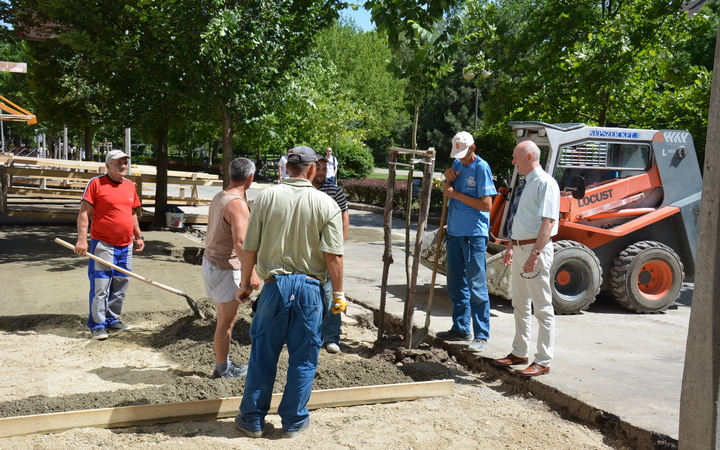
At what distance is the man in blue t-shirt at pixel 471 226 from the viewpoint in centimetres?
642

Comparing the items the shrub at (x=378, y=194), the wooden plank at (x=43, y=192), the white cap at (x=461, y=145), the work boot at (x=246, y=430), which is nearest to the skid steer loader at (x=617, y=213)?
the white cap at (x=461, y=145)

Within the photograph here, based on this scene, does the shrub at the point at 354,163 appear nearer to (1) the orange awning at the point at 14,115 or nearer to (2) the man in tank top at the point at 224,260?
(1) the orange awning at the point at 14,115

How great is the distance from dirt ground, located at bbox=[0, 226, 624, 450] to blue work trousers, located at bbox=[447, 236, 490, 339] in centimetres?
47

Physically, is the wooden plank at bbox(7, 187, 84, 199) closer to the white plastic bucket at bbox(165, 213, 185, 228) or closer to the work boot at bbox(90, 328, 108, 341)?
the white plastic bucket at bbox(165, 213, 185, 228)

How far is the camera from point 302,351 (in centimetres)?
429

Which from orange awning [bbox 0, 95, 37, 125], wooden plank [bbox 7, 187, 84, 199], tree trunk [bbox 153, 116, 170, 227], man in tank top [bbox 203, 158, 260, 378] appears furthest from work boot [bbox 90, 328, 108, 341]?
wooden plank [bbox 7, 187, 84, 199]

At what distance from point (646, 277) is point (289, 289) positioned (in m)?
6.10

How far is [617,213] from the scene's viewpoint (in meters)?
8.65

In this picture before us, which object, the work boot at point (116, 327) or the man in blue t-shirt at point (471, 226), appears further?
the work boot at point (116, 327)

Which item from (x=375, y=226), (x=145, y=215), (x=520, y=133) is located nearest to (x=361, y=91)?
(x=375, y=226)

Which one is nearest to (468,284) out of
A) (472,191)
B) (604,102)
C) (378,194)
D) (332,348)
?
(472,191)

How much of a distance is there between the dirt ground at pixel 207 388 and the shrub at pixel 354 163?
89.7ft

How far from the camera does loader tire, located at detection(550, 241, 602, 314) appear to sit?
7996mm

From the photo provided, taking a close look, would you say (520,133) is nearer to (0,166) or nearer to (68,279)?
(68,279)
